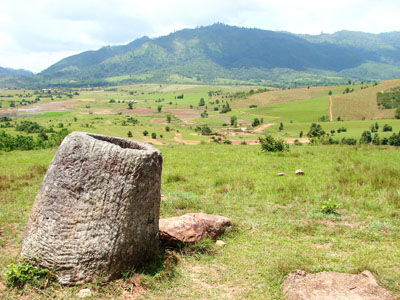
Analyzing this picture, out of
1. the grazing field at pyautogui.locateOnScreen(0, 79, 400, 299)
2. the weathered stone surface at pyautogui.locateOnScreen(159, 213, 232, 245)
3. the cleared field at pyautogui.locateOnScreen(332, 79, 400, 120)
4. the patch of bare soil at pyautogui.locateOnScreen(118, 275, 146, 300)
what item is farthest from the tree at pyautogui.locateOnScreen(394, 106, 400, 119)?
the patch of bare soil at pyautogui.locateOnScreen(118, 275, 146, 300)

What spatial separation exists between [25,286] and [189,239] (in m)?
3.74

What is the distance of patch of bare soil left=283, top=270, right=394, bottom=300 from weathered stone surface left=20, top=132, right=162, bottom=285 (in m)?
3.42

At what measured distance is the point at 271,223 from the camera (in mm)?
9984

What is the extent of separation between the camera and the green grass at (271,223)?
671cm

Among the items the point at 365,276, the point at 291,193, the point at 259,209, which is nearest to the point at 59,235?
the point at 365,276

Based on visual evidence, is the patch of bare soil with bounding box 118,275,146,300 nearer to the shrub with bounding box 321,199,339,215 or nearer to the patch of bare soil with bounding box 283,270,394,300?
the patch of bare soil with bounding box 283,270,394,300

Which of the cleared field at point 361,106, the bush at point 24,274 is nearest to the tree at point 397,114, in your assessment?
the cleared field at point 361,106

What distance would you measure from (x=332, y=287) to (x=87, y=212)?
16.3 ft

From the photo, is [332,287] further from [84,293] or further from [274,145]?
[274,145]

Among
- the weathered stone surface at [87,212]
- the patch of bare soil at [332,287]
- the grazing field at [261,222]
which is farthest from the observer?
the grazing field at [261,222]

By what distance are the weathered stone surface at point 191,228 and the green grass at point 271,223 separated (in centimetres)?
41

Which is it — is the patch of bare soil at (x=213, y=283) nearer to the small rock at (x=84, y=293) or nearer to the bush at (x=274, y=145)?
the small rock at (x=84, y=293)

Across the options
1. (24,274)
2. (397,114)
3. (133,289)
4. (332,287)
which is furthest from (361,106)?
(24,274)

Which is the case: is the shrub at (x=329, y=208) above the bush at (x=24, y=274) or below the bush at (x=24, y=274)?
below
